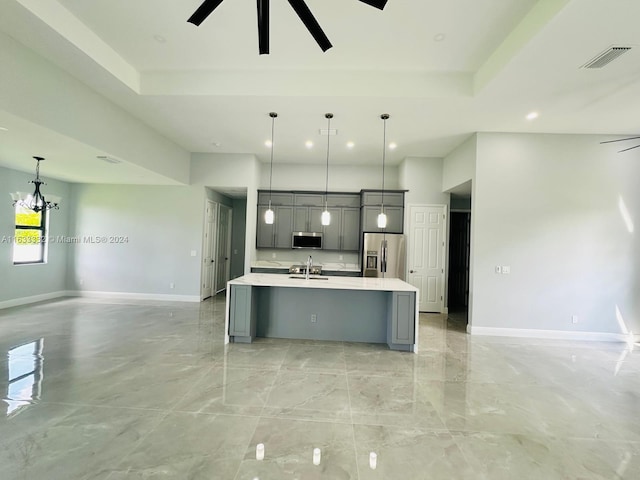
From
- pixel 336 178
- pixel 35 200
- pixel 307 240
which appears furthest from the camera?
pixel 336 178

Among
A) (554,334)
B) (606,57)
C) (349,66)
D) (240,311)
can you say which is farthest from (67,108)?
(554,334)

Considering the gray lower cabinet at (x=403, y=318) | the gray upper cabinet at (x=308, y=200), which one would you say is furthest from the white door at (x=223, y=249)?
the gray lower cabinet at (x=403, y=318)

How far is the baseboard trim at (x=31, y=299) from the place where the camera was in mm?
5477

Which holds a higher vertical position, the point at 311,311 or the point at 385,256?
the point at 385,256

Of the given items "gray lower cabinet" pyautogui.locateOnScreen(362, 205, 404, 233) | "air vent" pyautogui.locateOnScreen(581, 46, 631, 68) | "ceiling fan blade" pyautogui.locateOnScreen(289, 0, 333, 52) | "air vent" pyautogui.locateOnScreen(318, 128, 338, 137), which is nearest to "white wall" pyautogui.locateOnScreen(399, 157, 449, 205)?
"gray lower cabinet" pyautogui.locateOnScreen(362, 205, 404, 233)

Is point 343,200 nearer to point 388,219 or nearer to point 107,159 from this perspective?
point 388,219

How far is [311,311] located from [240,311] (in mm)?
1020

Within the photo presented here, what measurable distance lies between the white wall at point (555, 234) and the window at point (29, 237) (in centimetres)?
863

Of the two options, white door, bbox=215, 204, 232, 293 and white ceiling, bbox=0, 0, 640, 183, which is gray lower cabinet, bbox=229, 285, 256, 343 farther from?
white door, bbox=215, 204, 232, 293

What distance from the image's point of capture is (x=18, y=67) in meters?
2.80

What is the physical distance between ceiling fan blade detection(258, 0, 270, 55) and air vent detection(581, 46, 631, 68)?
3.15 metres

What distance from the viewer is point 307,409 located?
8.04 feet

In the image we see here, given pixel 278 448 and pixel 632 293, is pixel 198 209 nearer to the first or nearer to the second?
pixel 278 448

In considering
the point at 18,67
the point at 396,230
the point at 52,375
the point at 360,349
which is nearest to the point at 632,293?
the point at 396,230
